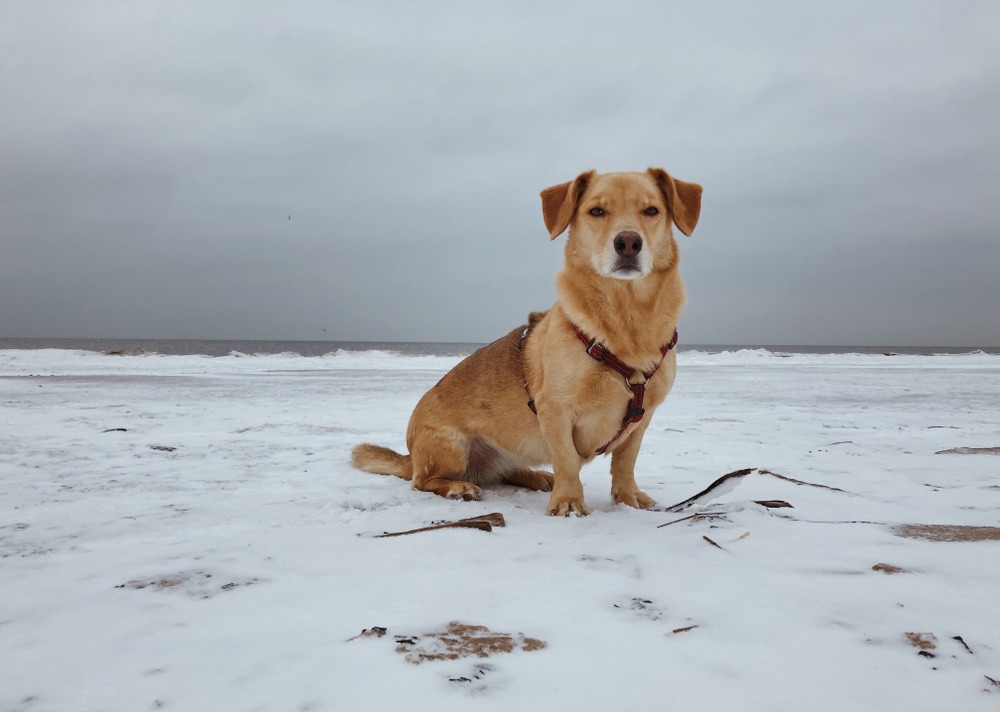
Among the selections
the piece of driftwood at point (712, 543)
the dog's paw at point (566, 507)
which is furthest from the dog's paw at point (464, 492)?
the piece of driftwood at point (712, 543)

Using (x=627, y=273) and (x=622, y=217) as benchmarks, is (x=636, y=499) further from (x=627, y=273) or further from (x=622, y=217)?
(x=622, y=217)

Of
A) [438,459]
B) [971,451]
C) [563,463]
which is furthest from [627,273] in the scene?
[971,451]

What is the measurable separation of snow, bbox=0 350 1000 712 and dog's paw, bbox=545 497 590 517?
113mm

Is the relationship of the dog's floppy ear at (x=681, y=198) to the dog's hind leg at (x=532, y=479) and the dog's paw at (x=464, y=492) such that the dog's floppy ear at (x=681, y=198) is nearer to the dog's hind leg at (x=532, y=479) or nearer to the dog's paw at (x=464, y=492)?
the dog's hind leg at (x=532, y=479)

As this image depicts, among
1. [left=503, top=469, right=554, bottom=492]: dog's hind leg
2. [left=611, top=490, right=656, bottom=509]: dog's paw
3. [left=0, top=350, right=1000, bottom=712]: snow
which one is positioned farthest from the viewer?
[left=503, top=469, right=554, bottom=492]: dog's hind leg

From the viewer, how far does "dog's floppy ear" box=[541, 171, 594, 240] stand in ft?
9.66

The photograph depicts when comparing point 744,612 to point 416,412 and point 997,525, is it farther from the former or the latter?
point 416,412

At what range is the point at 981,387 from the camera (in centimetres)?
1005

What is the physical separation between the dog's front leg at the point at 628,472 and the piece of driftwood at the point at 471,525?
79 centimetres

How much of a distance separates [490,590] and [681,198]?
7.38 feet

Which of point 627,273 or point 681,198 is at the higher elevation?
point 681,198

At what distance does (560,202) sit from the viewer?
3.02 metres

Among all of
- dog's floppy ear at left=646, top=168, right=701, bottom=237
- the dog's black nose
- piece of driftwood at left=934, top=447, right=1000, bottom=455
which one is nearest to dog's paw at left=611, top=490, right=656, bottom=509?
the dog's black nose

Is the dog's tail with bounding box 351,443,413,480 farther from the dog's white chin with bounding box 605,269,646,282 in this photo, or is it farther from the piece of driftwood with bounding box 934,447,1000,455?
the piece of driftwood with bounding box 934,447,1000,455
